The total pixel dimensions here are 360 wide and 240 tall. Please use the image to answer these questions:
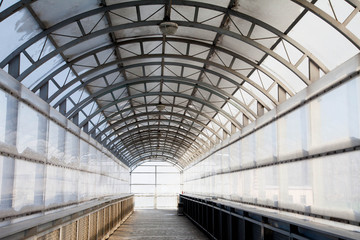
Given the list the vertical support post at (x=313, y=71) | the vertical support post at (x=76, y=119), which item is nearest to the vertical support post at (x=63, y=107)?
the vertical support post at (x=76, y=119)

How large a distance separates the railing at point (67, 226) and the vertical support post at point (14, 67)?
535cm

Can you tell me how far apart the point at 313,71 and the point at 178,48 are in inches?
286

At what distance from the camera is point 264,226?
1006cm

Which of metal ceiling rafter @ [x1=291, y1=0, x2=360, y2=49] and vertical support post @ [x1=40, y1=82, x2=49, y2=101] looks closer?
metal ceiling rafter @ [x1=291, y1=0, x2=360, y2=49]

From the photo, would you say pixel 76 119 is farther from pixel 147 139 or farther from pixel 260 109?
pixel 147 139

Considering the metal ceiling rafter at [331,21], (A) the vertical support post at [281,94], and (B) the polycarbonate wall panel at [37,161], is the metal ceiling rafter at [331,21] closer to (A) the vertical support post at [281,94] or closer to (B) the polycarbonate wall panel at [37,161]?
(A) the vertical support post at [281,94]

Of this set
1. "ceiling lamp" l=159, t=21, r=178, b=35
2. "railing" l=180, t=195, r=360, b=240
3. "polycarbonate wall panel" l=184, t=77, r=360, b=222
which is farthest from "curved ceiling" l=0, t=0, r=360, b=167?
"railing" l=180, t=195, r=360, b=240

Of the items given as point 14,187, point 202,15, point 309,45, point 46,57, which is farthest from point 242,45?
point 14,187

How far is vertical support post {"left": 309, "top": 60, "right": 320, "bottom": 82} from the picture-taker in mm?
15102

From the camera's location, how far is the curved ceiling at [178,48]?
533 inches

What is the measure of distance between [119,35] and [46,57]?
3.62 metres

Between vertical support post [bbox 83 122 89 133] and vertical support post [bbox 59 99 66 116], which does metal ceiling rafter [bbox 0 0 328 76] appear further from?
vertical support post [bbox 83 122 89 133]

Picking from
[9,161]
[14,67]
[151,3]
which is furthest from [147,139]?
[9,161]

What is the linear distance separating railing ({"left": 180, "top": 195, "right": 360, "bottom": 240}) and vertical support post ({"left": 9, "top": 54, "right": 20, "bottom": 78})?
8989 mm
